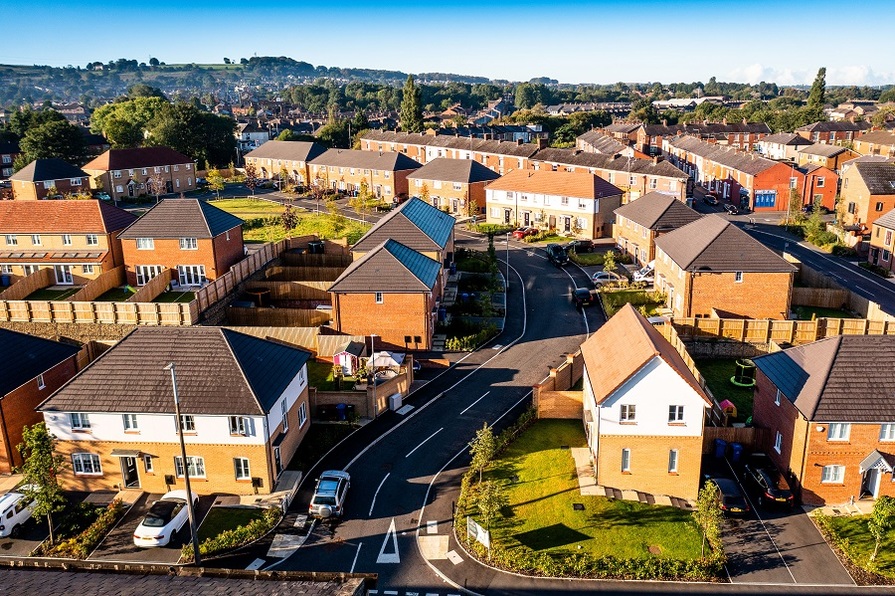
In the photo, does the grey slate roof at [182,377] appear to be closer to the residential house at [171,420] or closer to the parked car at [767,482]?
the residential house at [171,420]

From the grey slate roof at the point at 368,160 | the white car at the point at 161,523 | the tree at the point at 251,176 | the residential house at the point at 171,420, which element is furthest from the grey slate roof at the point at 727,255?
the tree at the point at 251,176

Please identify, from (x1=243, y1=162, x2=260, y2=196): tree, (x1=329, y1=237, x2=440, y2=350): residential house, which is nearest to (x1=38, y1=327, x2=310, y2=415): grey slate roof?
(x1=329, y1=237, x2=440, y2=350): residential house

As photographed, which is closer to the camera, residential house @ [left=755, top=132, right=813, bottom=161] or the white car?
the white car

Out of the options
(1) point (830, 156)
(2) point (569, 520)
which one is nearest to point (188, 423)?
(2) point (569, 520)

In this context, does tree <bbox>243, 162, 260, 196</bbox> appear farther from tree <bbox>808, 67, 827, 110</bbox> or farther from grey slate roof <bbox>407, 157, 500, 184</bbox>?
tree <bbox>808, 67, 827, 110</bbox>

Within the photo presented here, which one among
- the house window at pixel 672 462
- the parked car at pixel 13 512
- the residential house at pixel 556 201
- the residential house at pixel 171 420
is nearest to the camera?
the parked car at pixel 13 512

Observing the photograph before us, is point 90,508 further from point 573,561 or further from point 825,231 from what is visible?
point 825,231

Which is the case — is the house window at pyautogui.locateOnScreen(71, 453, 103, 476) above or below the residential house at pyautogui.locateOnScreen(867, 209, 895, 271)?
below
